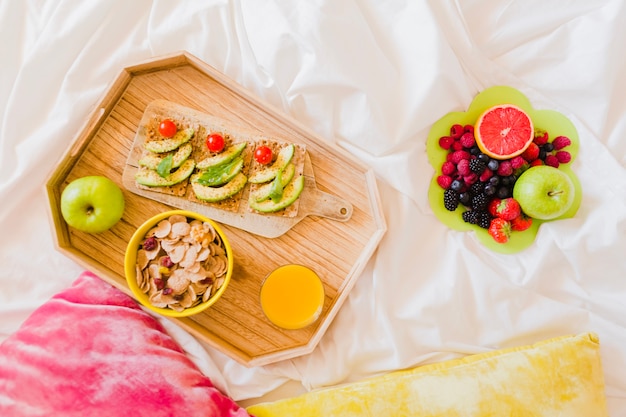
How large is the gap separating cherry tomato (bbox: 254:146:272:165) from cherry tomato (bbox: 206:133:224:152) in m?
0.12

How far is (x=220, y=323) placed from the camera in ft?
5.54

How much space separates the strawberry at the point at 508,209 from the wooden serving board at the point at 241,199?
0.53 meters

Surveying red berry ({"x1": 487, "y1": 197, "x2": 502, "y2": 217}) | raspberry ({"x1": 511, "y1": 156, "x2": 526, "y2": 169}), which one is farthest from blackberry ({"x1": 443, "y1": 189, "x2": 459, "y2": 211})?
raspberry ({"x1": 511, "y1": 156, "x2": 526, "y2": 169})

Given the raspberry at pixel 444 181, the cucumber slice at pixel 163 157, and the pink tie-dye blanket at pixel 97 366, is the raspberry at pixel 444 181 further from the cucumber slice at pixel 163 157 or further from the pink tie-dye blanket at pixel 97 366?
the pink tie-dye blanket at pixel 97 366

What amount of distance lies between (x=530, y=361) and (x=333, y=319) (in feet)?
2.12

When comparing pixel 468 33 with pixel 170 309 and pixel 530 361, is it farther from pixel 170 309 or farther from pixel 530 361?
pixel 170 309

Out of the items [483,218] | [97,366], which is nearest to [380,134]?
[483,218]

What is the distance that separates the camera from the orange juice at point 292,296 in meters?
1.65

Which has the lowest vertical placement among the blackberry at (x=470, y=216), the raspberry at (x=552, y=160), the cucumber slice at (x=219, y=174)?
the cucumber slice at (x=219, y=174)

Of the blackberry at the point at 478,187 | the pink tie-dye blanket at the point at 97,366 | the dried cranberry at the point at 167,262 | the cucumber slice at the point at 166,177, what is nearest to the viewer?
the pink tie-dye blanket at the point at 97,366

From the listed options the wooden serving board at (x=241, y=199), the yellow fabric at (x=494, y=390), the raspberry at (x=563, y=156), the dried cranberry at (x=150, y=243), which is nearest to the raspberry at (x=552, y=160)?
the raspberry at (x=563, y=156)

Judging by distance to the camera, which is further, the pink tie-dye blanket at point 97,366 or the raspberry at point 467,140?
the raspberry at point 467,140

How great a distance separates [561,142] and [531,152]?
12 centimetres

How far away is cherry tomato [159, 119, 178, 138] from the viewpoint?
1663 millimetres
